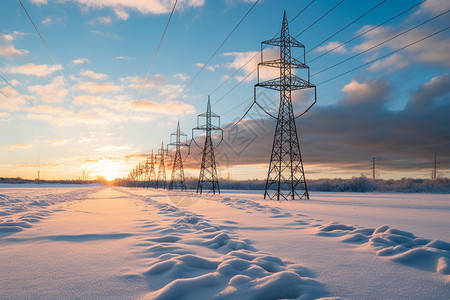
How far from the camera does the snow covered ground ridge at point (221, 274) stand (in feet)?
6.89

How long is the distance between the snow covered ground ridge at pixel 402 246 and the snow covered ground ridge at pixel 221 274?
140 cm

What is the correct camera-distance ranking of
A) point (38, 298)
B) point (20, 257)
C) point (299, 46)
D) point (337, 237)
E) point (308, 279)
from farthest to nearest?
point (299, 46) < point (337, 237) < point (20, 257) < point (308, 279) < point (38, 298)

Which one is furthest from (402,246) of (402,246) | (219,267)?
(219,267)

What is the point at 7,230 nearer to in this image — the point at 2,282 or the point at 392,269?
the point at 2,282

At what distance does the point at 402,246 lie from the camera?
373 cm

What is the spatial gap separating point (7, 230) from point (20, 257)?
8.92 feet

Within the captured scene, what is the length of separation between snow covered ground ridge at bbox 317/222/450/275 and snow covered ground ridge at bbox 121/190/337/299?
4.58 ft

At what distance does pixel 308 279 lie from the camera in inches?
94.0

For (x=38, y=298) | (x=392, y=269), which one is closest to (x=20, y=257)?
(x=38, y=298)

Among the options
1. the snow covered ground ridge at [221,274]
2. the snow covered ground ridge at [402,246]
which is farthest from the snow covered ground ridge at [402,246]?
the snow covered ground ridge at [221,274]

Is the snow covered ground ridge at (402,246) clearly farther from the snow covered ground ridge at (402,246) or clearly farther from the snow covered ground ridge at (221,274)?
the snow covered ground ridge at (221,274)

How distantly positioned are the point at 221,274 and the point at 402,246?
9.12 ft

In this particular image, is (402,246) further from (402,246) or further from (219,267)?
(219,267)

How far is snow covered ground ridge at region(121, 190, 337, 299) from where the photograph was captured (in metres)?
2.10
